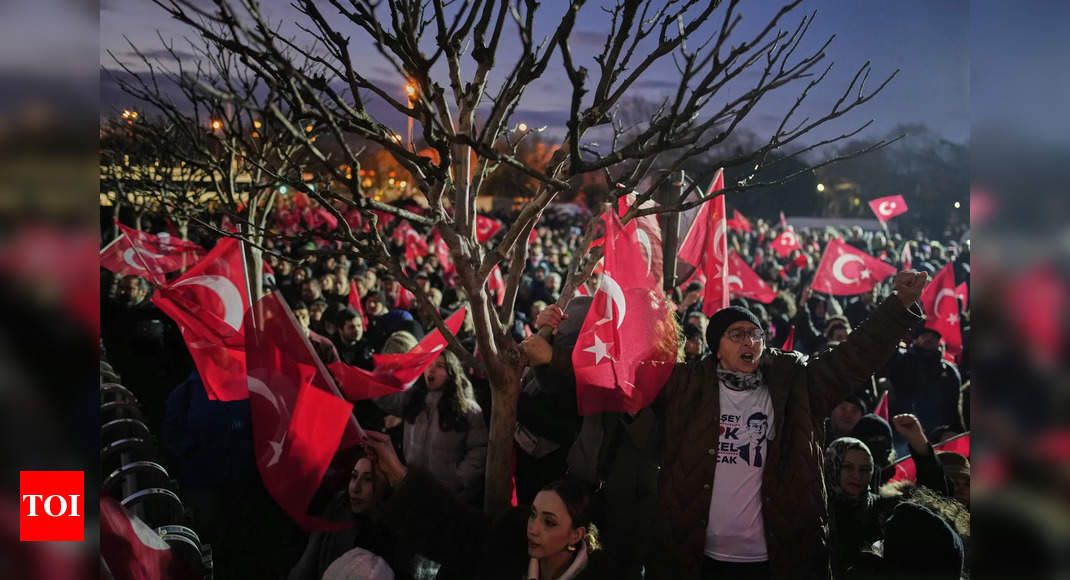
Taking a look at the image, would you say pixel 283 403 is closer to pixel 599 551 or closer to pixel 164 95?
pixel 599 551

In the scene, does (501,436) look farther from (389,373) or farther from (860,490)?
(860,490)

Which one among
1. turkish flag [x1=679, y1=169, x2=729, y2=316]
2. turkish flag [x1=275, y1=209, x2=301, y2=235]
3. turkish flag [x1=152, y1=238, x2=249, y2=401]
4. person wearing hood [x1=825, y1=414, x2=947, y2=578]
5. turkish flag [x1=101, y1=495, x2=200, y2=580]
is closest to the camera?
turkish flag [x1=101, y1=495, x2=200, y2=580]

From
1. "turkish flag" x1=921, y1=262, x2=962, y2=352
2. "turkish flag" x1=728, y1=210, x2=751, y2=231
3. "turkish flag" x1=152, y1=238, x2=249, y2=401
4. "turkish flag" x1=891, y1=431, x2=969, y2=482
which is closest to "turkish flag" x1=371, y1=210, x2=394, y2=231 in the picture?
"turkish flag" x1=152, y1=238, x2=249, y2=401

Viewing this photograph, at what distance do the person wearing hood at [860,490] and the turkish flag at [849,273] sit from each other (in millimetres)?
5446

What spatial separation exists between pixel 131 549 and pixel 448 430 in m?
2.07

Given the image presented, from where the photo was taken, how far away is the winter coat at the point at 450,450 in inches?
164

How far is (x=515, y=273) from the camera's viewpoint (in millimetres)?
3264

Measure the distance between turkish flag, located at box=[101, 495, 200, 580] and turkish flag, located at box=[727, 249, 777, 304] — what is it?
706 cm

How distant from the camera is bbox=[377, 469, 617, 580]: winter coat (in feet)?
10.2

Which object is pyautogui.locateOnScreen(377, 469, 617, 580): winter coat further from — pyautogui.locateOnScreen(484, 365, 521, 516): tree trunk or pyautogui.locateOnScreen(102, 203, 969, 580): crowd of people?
pyautogui.locateOnScreen(484, 365, 521, 516): tree trunk

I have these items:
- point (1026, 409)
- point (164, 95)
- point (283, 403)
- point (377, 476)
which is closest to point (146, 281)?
point (164, 95)

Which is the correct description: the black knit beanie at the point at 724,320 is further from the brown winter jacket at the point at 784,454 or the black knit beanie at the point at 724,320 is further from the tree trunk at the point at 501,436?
the tree trunk at the point at 501,436

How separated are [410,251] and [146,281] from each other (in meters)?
7.27

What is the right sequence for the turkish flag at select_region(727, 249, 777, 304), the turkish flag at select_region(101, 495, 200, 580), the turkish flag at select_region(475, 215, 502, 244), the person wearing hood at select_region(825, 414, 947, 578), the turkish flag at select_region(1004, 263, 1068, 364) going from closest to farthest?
the turkish flag at select_region(1004, 263, 1068, 364)
the turkish flag at select_region(101, 495, 200, 580)
the person wearing hood at select_region(825, 414, 947, 578)
the turkish flag at select_region(727, 249, 777, 304)
the turkish flag at select_region(475, 215, 502, 244)
